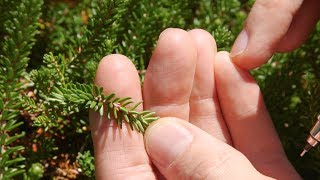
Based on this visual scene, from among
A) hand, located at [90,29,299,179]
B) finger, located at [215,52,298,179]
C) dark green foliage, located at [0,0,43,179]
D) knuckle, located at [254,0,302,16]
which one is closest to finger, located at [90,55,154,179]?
hand, located at [90,29,299,179]

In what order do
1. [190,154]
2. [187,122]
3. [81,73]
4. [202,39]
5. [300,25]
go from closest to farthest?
[190,154] < [187,122] < [202,39] < [81,73] < [300,25]

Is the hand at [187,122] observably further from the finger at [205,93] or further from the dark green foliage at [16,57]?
the dark green foliage at [16,57]

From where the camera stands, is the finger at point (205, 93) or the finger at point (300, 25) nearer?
the finger at point (205, 93)

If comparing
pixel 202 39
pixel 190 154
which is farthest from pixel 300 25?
pixel 190 154

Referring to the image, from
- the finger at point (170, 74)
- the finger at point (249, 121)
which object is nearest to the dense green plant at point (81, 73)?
the finger at point (170, 74)

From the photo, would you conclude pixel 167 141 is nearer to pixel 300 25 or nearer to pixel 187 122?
pixel 187 122

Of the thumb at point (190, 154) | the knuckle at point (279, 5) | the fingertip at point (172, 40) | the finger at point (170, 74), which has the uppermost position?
the knuckle at point (279, 5)

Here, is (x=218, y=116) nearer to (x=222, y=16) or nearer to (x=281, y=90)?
Answer: (x=281, y=90)
